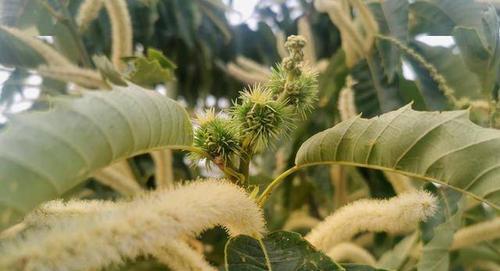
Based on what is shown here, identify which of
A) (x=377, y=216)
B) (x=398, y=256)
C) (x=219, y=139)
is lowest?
(x=398, y=256)

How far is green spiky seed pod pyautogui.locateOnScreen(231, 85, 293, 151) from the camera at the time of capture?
2.49 feet

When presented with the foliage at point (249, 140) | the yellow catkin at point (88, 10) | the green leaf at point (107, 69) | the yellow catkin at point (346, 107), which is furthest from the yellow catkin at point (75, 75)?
the yellow catkin at point (346, 107)

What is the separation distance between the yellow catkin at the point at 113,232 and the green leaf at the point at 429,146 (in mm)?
237

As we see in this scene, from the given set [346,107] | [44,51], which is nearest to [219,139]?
[346,107]

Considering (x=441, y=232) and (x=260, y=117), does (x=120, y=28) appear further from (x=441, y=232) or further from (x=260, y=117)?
(x=441, y=232)

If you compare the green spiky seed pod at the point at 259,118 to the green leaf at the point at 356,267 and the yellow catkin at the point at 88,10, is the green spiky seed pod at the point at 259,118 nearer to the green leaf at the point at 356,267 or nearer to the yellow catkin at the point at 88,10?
the green leaf at the point at 356,267

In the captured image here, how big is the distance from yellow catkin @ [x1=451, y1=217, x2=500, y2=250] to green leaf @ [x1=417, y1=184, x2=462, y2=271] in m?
0.08

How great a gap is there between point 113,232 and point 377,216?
1.29ft

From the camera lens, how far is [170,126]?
70 centimetres

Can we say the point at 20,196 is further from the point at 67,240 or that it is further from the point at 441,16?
the point at 441,16

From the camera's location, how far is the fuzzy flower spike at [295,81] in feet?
2.54

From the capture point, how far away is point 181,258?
2.42 feet

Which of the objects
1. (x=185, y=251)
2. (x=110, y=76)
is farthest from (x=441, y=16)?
(x=185, y=251)

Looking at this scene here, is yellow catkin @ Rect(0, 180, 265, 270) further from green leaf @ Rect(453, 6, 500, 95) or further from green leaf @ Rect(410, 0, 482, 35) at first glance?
green leaf @ Rect(410, 0, 482, 35)
